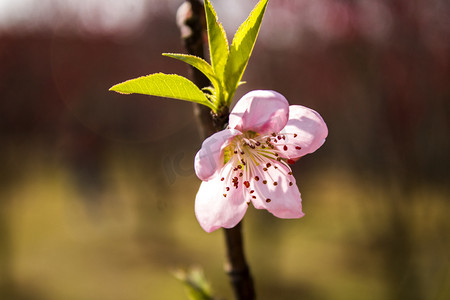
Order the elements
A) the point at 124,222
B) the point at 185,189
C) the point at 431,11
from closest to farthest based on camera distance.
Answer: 1. the point at 431,11
2. the point at 124,222
3. the point at 185,189

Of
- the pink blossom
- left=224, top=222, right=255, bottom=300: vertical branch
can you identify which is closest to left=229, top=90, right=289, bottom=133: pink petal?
the pink blossom

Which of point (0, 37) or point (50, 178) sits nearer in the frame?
point (0, 37)

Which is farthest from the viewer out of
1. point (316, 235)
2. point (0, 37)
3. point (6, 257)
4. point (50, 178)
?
point (50, 178)

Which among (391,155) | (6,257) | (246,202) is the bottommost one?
(6,257)

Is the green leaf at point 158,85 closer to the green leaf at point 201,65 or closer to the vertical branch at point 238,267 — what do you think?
the green leaf at point 201,65

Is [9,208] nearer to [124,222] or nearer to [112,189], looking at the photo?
[124,222]

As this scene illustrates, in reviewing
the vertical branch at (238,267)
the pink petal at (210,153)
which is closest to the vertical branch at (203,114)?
the vertical branch at (238,267)

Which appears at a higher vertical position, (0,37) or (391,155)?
(0,37)

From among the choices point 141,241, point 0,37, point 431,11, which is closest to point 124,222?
point 141,241
